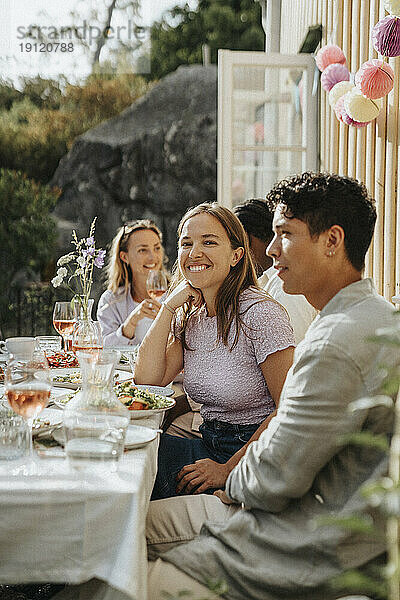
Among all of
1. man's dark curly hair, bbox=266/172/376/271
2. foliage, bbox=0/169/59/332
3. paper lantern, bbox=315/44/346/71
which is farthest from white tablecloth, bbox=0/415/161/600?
foliage, bbox=0/169/59/332

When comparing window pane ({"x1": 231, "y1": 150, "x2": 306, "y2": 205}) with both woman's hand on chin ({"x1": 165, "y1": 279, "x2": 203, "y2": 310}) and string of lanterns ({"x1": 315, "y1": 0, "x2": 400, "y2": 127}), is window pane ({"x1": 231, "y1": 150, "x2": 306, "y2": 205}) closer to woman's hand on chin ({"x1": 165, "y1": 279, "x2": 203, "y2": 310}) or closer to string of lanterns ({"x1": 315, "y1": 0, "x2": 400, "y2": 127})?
string of lanterns ({"x1": 315, "y1": 0, "x2": 400, "y2": 127})

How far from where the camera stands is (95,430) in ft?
4.39

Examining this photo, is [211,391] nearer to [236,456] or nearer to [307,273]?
[236,456]

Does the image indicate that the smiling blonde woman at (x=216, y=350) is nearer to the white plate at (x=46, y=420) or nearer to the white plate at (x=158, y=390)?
the white plate at (x=158, y=390)

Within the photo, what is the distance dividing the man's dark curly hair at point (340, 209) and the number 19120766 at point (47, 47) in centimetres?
1114

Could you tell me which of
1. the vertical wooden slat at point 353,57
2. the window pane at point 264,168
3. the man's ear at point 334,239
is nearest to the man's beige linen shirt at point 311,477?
the man's ear at point 334,239

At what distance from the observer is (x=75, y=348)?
2348 millimetres

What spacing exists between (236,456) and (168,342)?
1.68 ft

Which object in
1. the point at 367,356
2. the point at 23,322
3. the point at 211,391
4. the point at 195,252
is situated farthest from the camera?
the point at 23,322

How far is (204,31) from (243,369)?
12.2 meters

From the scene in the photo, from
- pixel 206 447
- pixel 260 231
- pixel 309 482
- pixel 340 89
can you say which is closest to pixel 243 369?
pixel 206 447

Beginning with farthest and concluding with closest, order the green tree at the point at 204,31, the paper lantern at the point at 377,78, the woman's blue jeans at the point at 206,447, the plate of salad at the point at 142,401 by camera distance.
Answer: the green tree at the point at 204,31
the paper lantern at the point at 377,78
the woman's blue jeans at the point at 206,447
the plate of salad at the point at 142,401

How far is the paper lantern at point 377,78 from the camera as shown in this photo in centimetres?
296

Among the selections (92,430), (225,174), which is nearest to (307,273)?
(92,430)
